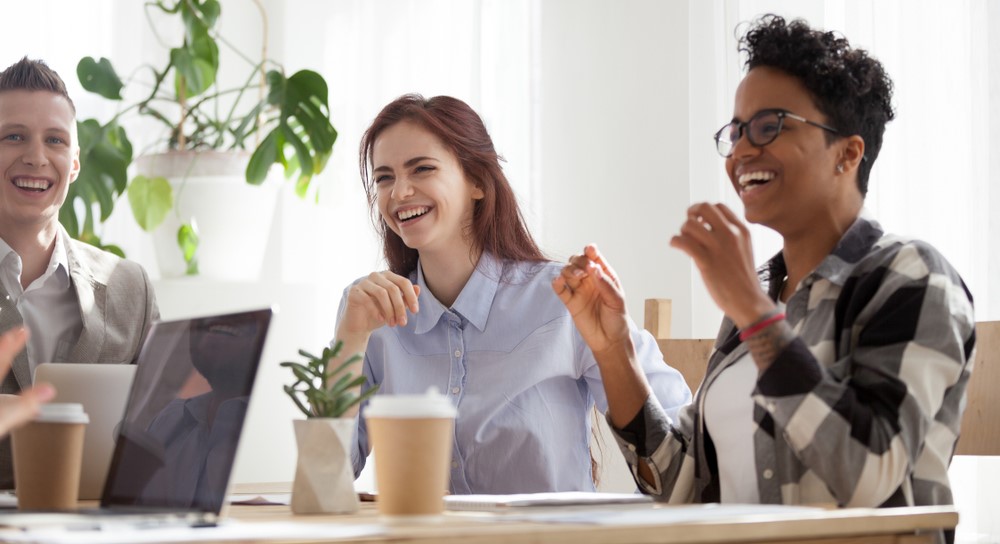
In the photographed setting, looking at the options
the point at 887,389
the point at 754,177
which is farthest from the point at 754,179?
the point at 887,389

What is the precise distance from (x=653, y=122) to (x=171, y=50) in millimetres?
1371

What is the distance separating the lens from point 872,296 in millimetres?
1316

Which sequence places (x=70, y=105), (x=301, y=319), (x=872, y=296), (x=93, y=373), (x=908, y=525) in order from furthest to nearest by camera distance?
1. (x=301, y=319)
2. (x=70, y=105)
3. (x=93, y=373)
4. (x=872, y=296)
5. (x=908, y=525)

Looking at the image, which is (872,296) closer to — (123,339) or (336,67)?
(123,339)

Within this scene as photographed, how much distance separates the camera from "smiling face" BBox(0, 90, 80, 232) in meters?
2.17

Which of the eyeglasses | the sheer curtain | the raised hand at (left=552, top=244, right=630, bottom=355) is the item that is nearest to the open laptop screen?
the raised hand at (left=552, top=244, right=630, bottom=355)

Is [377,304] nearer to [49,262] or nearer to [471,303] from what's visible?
[471,303]

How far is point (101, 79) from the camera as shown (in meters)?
3.14

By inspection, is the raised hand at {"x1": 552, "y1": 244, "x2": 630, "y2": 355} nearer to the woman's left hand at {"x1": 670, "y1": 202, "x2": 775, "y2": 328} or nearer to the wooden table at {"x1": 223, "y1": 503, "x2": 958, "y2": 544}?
the woman's left hand at {"x1": 670, "y1": 202, "x2": 775, "y2": 328}

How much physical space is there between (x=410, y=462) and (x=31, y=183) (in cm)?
143

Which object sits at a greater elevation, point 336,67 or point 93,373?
point 336,67

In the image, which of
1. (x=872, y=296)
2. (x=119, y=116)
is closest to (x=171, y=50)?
(x=119, y=116)

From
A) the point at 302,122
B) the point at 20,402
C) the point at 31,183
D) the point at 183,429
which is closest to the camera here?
the point at 20,402

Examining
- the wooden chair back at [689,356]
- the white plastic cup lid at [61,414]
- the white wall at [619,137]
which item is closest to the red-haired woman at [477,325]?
the wooden chair back at [689,356]
